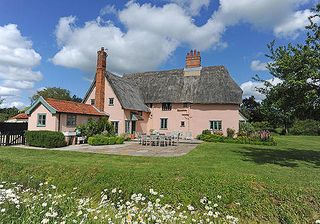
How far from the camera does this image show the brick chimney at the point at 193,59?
107 ft

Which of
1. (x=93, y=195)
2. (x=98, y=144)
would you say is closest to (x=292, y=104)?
(x=93, y=195)

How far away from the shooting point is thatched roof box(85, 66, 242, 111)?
92.4 ft

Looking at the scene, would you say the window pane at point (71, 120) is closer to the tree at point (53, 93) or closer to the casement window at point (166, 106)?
the casement window at point (166, 106)

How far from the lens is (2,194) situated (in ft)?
15.7

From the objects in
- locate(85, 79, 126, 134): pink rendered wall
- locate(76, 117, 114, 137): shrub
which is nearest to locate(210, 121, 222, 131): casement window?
locate(85, 79, 126, 134): pink rendered wall

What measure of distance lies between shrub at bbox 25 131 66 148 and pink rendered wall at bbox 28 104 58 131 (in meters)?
1.72

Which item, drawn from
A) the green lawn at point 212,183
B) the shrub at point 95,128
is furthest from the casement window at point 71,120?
the green lawn at point 212,183

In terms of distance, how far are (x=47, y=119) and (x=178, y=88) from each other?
53.6 ft

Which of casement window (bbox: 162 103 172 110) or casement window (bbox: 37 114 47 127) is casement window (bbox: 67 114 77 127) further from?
casement window (bbox: 162 103 172 110)

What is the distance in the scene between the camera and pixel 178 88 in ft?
103

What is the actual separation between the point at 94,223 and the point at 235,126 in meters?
25.6

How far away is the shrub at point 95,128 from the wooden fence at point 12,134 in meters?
4.54

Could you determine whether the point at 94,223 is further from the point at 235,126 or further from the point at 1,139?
the point at 235,126

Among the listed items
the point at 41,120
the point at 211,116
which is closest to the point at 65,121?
the point at 41,120
